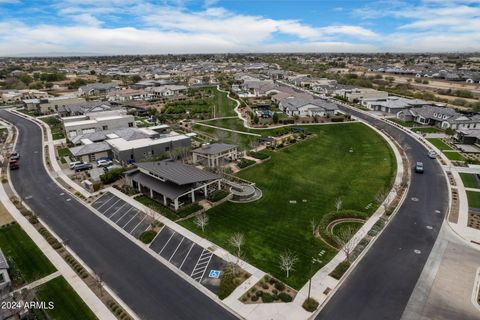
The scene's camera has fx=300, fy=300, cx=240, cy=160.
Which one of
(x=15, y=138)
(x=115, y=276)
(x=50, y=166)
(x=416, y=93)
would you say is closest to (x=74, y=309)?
(x=115, y=276)

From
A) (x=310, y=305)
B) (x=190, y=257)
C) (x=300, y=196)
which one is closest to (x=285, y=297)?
(x=310, y=305)

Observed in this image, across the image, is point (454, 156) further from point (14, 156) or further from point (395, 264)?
point (14, 156)

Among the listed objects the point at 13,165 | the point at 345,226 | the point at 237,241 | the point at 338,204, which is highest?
the point at 237,241

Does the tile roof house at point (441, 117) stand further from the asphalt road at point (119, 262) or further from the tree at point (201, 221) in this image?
the asphalt road at point (119, 262)

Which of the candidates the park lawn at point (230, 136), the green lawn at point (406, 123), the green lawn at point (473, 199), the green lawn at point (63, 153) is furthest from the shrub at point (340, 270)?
the green lawn at point (406, 123)

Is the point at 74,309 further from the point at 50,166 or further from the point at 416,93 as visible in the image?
the point at 416,93

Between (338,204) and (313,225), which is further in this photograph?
(338,204)
